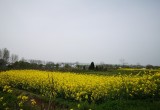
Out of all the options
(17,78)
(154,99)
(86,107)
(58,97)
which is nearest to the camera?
(86,107)

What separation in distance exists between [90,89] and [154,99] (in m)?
4.10

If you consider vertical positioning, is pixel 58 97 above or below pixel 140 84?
below

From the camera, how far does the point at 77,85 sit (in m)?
14.5

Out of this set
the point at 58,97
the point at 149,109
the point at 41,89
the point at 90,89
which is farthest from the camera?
the point at 41,89

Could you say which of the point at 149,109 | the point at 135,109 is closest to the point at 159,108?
the point at 149,109

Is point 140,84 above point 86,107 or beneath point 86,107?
above

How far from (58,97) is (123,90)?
485 cm

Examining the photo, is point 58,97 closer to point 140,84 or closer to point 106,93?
point 106,93

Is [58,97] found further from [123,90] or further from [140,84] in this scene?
[140,84]

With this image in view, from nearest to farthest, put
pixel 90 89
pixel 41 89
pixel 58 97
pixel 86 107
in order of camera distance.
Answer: pixel 86 107
pixel 90 89
pixel 58 97
pixel 41 89

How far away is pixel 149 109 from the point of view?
9.12 meters

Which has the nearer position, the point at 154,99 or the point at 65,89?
the point at 154,99

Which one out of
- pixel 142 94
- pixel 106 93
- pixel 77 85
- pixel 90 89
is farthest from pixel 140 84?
pixel 77 85

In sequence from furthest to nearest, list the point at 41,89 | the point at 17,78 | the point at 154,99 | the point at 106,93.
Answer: the point at 17,78 < the point at 41,89 < the point at 106,93 < the point at 154,99
